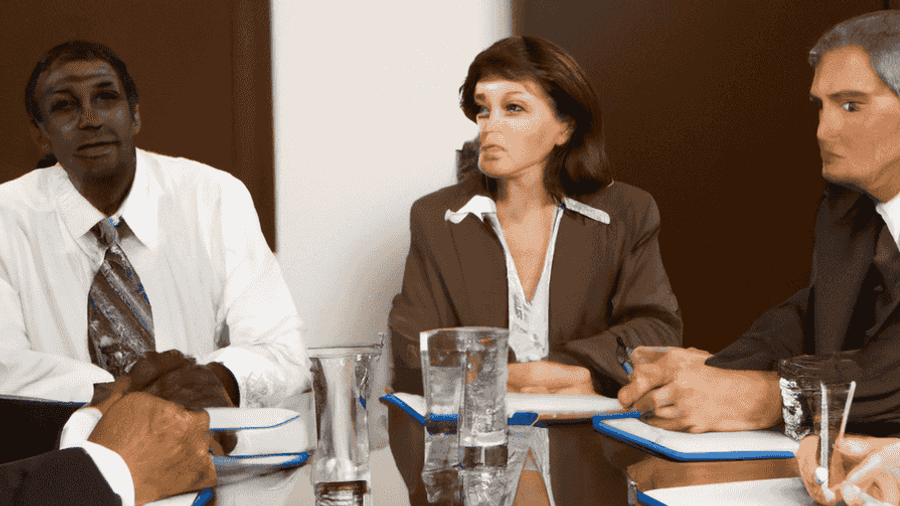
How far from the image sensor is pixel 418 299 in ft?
4.93

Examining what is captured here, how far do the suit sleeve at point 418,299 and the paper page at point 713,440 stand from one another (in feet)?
2.08

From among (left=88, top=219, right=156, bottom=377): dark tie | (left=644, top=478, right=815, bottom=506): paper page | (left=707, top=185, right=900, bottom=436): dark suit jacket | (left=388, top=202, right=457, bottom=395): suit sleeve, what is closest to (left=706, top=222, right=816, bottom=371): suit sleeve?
(left=707, top=185, right=900, bottom=436): dark suit jacket

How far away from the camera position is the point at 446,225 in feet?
5.03

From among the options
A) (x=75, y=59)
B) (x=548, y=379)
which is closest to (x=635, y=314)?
(x=548, y=379)

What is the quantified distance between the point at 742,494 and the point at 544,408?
1.26ft

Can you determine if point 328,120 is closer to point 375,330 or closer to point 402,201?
point 402,201

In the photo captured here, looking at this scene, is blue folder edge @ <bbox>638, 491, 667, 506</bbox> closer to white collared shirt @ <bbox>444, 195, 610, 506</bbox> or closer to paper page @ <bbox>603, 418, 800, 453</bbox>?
paper page @ <bbox>603, 418, 800, 453</bbox>

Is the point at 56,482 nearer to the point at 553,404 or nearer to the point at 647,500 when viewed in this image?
the point at 647,500

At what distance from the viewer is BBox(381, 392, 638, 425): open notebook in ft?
2.84

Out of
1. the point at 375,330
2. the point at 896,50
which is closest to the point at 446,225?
the point at 375,330

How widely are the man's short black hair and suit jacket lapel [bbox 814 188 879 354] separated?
4.47 feet

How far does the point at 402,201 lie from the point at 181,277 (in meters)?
0.59

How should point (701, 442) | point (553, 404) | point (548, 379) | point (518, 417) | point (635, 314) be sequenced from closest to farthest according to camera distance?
point (701, 442), point (518, 417), point (553, 404), point (548, 379), point (635, 314)

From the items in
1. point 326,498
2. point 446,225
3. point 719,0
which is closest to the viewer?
point 326,498
